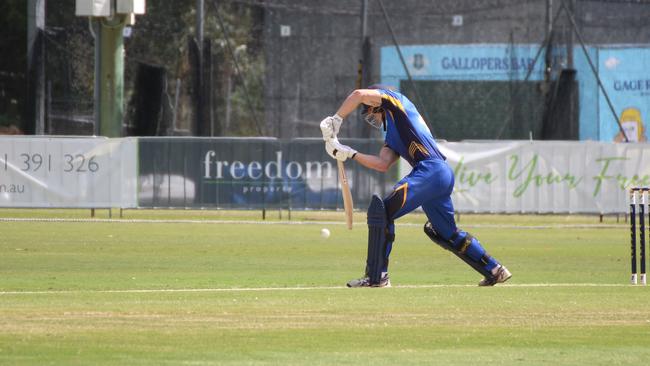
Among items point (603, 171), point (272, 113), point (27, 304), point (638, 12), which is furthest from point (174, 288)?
point (638, 12)

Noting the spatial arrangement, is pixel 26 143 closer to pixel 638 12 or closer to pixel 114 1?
pixel 114 1

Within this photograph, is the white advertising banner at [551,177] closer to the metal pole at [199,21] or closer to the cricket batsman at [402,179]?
the metal pole at [199,21]

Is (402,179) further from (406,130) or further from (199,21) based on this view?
(199,21)

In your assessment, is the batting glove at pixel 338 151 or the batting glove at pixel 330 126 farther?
the batting glove at pixel 338 151

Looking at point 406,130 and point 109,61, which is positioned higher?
point 109,61

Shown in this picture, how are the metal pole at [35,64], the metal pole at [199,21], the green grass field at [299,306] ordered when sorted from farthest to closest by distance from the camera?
the metal pole at [35,64], the metal pole at [199,21], the green grass field at [299,306]

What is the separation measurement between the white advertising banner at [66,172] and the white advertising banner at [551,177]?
617 cm

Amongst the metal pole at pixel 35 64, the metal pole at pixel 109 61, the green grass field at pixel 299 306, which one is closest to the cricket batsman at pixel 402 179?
the green grass field at pixel 299 306

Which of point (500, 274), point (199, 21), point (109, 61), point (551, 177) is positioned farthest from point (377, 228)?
point (199, 21)

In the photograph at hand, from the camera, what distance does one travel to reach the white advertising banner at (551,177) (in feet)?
94.9

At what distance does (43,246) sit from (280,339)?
12.0 meters

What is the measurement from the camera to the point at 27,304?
467 inches

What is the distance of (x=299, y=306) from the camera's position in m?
11.9

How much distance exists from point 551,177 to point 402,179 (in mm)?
16889
